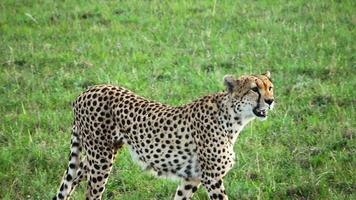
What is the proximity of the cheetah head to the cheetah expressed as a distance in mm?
10

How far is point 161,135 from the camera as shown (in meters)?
5.47

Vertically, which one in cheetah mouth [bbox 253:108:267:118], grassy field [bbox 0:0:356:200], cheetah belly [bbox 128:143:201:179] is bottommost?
grassy field [bbox 0:0:356:200]

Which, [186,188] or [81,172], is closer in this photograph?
[186,188]

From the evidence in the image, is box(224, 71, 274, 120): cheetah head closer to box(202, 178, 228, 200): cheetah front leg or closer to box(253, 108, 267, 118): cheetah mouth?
box(253, 108, 267, 118): cheetah mouth

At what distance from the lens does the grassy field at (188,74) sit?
6.29 meters

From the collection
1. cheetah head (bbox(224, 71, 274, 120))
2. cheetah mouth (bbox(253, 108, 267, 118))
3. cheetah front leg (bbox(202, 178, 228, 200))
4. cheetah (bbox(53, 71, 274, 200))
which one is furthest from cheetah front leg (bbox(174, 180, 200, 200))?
cheetah mouth (bbox(253, 108, 267, 118))

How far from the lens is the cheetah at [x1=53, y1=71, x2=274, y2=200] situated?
207 inches

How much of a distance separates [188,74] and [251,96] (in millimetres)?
3768

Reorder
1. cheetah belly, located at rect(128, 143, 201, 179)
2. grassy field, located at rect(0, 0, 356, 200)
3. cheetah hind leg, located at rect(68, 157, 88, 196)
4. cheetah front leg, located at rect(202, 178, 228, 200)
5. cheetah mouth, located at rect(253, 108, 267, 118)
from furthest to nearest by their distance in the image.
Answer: grassy field, located at rect(0, 0, 356, 200) → cheetah hind leg, located at rect(68, 157, 88, 196) → cheetah belly, located at rect(128, 143, 201, 179) → cheetah front leg, located at rect(202, 178, 228, 200) → cheetah mouth, located at rect(253, 108, 267, 118)

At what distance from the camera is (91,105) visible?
552cm

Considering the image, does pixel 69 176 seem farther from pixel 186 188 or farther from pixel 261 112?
pixel 261 112

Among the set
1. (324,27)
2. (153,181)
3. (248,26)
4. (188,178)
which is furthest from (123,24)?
(188,178)

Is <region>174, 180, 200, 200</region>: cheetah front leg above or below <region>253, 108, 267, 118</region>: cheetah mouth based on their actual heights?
below

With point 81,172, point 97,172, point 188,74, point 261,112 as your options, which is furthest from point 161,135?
point 188,74
